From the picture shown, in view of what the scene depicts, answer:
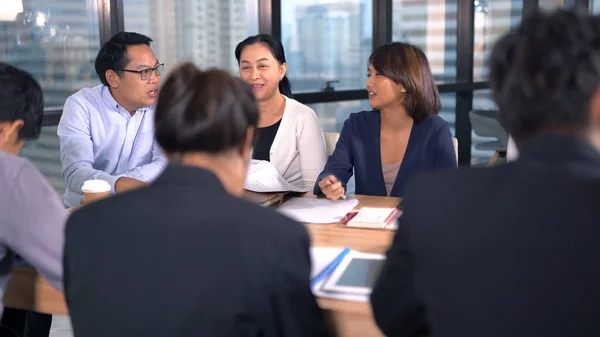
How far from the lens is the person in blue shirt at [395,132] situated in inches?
103

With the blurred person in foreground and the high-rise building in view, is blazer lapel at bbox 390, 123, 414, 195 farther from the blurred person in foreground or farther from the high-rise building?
the high-rise building

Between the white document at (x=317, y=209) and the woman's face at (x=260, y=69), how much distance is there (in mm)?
701

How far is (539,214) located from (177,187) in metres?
0.58

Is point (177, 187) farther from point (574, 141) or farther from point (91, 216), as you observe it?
point (574, 141)

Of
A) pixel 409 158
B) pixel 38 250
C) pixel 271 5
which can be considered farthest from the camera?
pixel 271 5

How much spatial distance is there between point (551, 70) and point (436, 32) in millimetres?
5155

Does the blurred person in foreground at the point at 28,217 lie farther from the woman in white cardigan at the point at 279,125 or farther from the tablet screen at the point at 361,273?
the woman in white cardigan at the point at 279,125

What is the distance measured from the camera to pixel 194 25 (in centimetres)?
406

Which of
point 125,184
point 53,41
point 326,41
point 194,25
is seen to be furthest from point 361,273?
point 326,41

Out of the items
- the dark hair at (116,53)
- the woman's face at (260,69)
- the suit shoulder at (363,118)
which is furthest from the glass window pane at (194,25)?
the suit shoulder at (363,118)

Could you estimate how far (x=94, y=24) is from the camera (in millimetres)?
3604

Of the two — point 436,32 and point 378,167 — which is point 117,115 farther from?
point 436,32

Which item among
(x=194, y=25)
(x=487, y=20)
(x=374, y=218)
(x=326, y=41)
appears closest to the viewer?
(x=374, y=218)

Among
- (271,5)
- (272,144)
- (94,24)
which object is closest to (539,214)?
(272,144)
